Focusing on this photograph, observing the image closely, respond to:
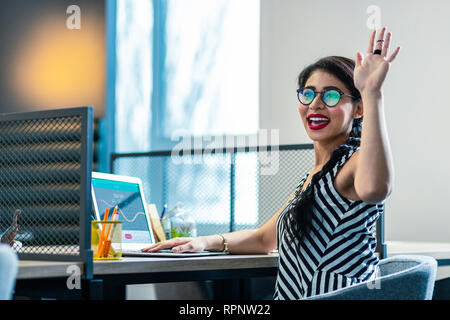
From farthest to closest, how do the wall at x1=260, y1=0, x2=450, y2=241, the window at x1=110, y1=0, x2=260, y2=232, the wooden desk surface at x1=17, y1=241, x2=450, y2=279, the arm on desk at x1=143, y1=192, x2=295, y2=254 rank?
the window at x1=110, y1=0, x2=260, y2=232 < the wall at x1=260, y1=0, x2=450, y2=241 < the arm on desk at x1=143, y1=192, x2=295, y2=254 < the wooden desk surface at x1=17, y1=241, x2=450, y2=279

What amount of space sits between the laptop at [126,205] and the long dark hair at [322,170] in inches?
24.3

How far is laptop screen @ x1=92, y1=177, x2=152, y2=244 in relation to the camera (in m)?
2.15

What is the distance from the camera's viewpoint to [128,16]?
16.0 ft

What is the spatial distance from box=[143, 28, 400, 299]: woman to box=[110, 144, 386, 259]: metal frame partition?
0.52 m

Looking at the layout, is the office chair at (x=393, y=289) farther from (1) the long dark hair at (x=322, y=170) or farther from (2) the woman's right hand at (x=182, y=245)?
(2) the woman's right hand at (x=182, y=245)

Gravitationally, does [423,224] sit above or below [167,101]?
below

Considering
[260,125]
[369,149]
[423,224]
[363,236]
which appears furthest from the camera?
[260,125]

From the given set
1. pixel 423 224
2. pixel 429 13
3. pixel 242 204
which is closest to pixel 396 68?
pixel 429 13

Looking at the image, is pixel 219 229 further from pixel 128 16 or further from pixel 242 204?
pixel 128 16

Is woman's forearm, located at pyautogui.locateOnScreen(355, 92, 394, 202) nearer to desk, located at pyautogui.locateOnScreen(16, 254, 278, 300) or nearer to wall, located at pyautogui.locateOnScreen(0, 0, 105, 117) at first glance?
desk, located at pyautogui.locateOnScreen(16, 254, 278, 300)

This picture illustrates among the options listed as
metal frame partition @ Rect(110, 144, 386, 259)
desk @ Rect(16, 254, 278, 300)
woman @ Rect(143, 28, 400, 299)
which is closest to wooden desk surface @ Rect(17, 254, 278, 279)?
desk @ Rect(16, 254, 278, 300)

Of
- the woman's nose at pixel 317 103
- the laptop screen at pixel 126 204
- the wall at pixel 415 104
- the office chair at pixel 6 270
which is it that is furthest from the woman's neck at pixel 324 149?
the wall at pixel 415 104

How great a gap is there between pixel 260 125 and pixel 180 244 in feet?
6.94

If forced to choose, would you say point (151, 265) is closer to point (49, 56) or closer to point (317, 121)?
point (317, 121)
